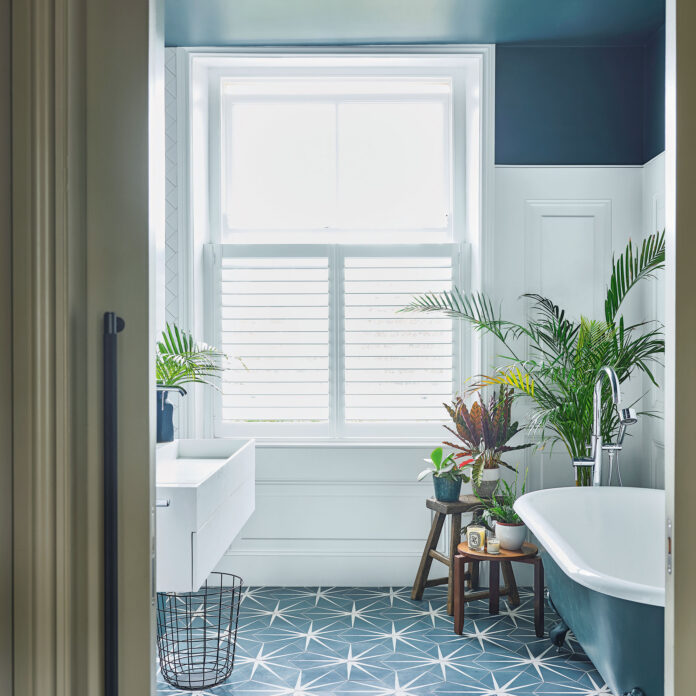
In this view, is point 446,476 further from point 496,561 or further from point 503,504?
point 496,561

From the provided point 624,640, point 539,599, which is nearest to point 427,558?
point 539,599

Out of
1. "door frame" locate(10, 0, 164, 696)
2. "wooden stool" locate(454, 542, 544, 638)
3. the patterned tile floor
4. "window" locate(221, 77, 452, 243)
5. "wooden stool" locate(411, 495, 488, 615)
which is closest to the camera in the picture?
"door frame" locate(10, 0, 164, 696)

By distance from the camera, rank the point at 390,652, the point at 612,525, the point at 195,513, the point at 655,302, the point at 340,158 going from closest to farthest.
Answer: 1. the point at 195,513
2. the point at 390,652
3. the point at 612,525
4. the point at 655,302
5. the point at 340,158

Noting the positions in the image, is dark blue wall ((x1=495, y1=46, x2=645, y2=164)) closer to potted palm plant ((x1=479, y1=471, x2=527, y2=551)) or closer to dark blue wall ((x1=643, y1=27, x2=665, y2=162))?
dark blue wall ((x1=643, y1=27, x2=665, y2=162))

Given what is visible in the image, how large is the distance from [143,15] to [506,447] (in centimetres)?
281

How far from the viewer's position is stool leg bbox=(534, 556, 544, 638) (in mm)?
3119

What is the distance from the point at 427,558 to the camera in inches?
140

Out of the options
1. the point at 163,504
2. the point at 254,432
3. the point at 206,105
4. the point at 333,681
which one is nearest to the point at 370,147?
the point at 206,105

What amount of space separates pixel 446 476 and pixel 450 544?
34cm

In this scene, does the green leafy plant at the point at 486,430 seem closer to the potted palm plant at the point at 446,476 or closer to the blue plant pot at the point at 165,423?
the potted palm plant at the point at 446,476

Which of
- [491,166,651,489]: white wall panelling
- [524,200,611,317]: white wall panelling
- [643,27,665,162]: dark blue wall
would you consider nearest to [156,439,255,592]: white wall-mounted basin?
[491,166,651,489]: white wall panelling

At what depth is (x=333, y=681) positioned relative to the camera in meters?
2.73

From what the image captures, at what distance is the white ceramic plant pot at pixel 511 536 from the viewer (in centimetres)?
318

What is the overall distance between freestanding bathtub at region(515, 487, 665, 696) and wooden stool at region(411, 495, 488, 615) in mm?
379
